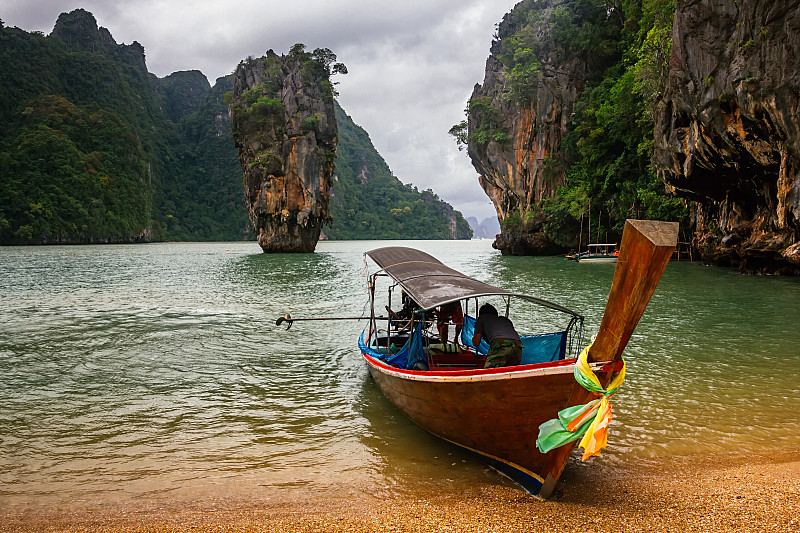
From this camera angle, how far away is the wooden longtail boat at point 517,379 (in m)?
3.03

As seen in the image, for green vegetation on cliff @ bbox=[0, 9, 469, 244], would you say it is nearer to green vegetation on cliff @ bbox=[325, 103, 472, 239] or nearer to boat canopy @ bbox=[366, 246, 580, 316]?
green vegetation on cliff @ bbox=[325, 103, 472, 239]

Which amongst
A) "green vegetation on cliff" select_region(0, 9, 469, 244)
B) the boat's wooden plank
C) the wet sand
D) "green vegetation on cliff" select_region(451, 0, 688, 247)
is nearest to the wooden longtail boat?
the boat's wooden plank

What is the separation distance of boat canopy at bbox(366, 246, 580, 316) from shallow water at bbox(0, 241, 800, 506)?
5.08ft

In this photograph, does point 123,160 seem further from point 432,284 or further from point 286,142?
point 432,284

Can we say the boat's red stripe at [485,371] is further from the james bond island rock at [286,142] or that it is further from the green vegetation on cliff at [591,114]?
the james bond island rock at [286,142]

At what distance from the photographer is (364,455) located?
5.02 m

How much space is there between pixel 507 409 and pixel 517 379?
34cm

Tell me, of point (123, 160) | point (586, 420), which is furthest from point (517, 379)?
point (123, 160)

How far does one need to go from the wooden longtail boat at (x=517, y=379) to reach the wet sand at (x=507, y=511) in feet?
1.20

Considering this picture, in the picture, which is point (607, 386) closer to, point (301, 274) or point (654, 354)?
point (654, 354)

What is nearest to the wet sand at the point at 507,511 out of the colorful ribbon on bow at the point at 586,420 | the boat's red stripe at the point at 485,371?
the colorful ribbon on bow at the point at 586,420

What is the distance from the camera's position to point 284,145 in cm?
4572

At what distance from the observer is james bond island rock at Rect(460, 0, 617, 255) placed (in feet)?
120

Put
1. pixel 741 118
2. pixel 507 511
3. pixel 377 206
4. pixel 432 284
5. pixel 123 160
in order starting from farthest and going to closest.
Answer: pixel 377 206
pixel 123 160
pixel 741 118
pixel 432 284
pixel 507 511
